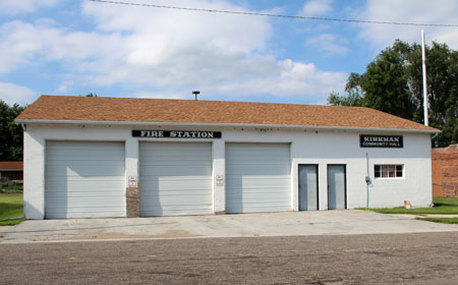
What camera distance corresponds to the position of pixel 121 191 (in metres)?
17.5

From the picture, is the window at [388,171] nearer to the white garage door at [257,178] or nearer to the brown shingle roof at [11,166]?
the white garage door at [257,178]

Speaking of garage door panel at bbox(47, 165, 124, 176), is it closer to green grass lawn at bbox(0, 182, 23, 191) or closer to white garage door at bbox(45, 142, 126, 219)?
white garage door at bbox(45, 142, 126, 219)

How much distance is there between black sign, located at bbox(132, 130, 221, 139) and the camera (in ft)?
57.7

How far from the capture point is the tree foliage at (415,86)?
51.1 metres

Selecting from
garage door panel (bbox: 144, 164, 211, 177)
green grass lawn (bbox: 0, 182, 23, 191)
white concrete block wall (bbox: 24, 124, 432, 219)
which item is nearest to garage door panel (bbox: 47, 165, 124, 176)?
white concrete block wall (bbox: 24, 124, 432, 219)

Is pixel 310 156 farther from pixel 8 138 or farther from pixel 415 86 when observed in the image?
pixel 8 138

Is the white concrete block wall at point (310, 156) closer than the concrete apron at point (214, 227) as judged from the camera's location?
No

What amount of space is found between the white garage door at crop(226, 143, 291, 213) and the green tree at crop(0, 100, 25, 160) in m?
55.0

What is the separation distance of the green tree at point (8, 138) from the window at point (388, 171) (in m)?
57.4

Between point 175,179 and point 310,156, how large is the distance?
19.9ft

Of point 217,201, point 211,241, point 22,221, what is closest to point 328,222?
point 217,201

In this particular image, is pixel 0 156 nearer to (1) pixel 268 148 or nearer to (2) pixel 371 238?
(1) pixel 268 148

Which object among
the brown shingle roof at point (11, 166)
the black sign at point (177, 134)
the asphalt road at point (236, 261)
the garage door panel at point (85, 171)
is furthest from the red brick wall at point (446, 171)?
the brown shingle roof at point (11, 166)

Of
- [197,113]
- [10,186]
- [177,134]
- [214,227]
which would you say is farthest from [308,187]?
[10,186]
